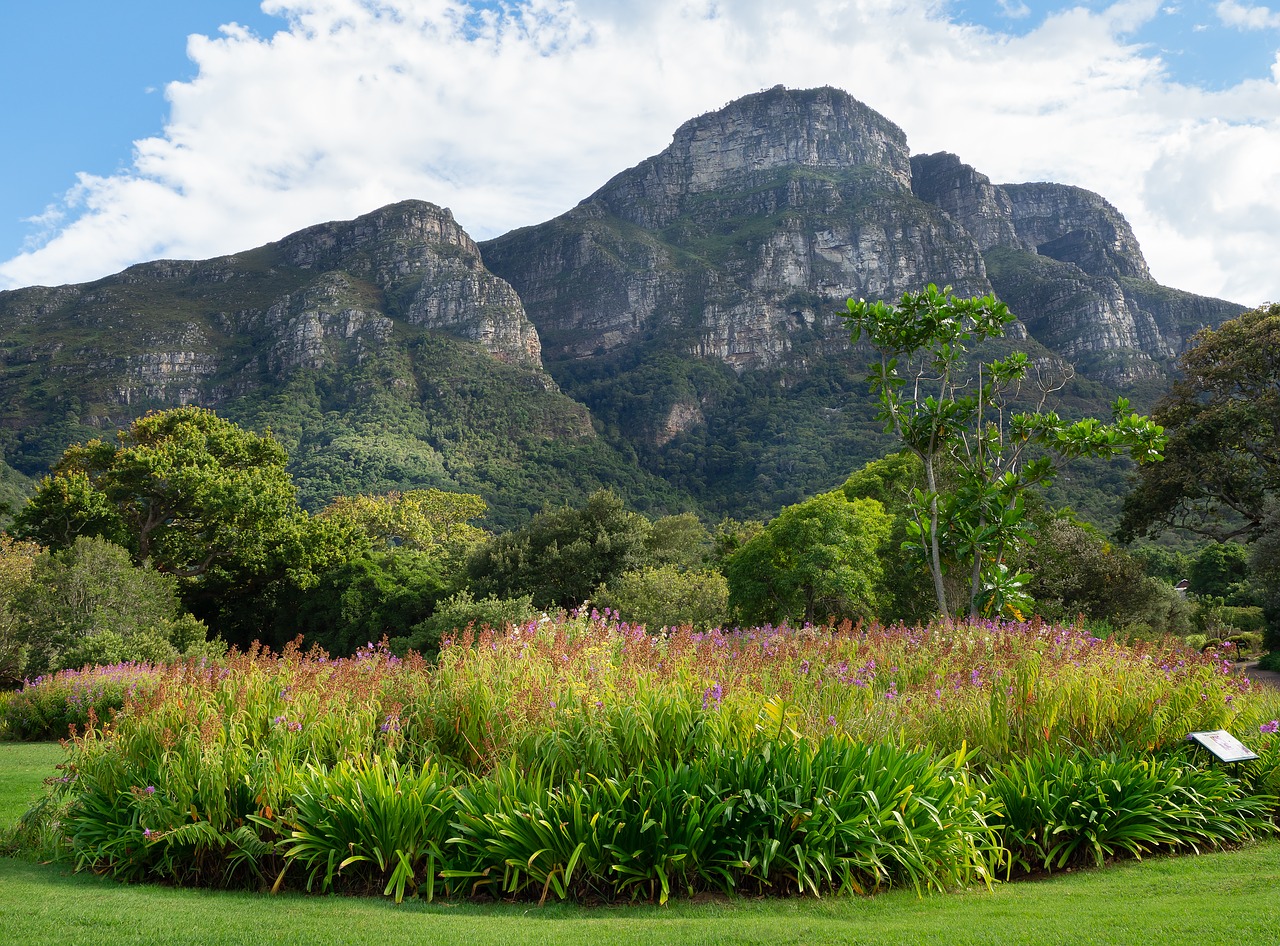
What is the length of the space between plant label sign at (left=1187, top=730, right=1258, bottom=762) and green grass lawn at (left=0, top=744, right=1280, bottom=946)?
0.59 metres

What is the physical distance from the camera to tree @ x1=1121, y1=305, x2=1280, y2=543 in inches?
793

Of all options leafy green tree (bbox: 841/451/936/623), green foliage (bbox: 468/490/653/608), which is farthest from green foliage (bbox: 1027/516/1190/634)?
green foliage (bbox: 468/490/653/608)

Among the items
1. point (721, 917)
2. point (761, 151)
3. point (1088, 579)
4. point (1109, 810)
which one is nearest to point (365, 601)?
point (1088, 579)

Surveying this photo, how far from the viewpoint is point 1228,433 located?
66.0ft

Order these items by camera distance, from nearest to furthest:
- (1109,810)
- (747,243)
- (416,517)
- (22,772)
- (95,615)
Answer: (1109,810) < (22,772) < (95,615) < (416,517) < (747,243)

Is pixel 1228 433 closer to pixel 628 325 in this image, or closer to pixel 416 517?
pixel 416 517

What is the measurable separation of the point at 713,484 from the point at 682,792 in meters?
99.9

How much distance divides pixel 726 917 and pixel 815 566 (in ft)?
56.1

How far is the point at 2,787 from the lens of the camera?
774 cm

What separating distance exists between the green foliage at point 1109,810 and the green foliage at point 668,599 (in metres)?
16.7

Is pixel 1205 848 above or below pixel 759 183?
below

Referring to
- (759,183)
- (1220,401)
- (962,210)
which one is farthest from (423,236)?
(1220,401)

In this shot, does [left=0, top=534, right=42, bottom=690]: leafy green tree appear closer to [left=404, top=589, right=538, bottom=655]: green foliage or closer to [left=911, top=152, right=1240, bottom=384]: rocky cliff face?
[left=404, top=589, right=538, bottom=655]: green foliage

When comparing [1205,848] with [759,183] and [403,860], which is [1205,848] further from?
[759,183]
